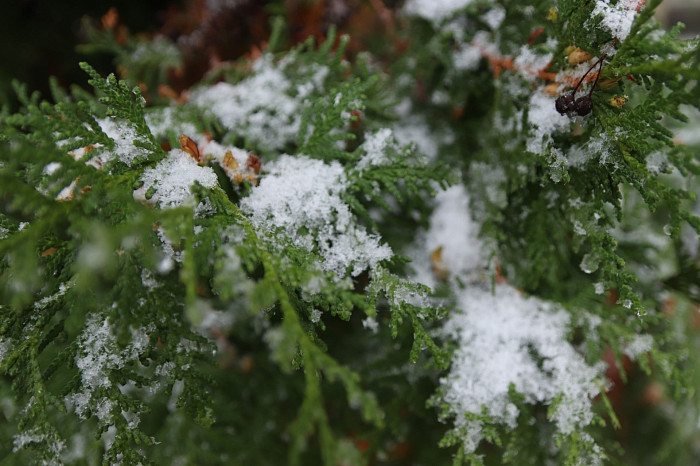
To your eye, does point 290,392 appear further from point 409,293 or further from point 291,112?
point 291,112

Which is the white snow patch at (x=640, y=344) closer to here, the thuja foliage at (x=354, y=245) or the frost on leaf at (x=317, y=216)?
the thuja foliage at (x=354, y=245)

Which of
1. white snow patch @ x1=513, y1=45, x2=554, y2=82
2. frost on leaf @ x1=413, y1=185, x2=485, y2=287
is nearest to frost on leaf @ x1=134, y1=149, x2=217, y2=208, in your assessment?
frost on leaf @ x1=413, y1=185, x2=485, y2=287

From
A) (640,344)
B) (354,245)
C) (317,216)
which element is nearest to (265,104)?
(317,216)

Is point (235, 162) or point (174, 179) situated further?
point (235, 162)

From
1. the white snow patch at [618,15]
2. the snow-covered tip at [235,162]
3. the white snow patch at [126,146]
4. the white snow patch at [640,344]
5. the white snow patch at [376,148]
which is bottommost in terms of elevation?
the white snow patch at [640,344]

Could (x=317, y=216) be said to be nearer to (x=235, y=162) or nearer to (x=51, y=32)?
(x=235, y=162)

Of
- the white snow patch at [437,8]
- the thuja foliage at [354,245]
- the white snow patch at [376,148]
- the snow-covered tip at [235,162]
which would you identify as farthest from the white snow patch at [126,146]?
the white snow patch at [437,8]
